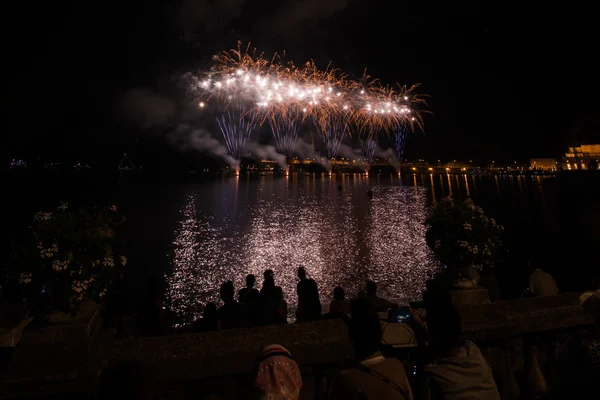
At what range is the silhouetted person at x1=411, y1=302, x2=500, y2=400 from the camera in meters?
2.36

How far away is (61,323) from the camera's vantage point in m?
3.50

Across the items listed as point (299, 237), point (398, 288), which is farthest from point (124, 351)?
point (299, 237)

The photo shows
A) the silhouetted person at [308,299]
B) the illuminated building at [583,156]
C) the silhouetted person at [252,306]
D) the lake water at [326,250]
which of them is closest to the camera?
the silhouetted person at [252,306]

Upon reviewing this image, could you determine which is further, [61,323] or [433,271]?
[433,271]

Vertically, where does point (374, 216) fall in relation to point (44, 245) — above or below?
above

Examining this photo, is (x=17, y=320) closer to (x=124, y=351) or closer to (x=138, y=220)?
(x=124, y=351)

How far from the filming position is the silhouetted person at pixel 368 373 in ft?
7.14

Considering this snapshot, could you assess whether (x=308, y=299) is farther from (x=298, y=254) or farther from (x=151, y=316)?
(x=298, y=254)

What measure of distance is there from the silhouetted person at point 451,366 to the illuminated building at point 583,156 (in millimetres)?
153270

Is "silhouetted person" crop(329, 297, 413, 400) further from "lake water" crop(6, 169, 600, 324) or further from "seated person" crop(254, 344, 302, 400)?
"lake water" crop(6, 169, 600, 324)

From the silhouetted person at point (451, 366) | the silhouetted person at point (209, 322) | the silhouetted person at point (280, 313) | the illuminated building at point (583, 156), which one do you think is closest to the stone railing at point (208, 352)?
the silhouetted person at point (451, 366)

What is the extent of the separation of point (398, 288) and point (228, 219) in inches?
826

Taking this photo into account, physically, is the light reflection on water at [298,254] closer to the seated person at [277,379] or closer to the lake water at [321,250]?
the lake water at [321,250]

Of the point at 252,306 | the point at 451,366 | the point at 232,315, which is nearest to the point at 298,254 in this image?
the point at 252,306
